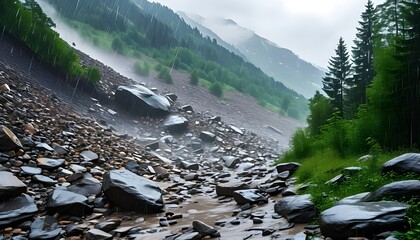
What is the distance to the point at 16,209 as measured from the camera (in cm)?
685

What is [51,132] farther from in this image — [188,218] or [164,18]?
[164,18]

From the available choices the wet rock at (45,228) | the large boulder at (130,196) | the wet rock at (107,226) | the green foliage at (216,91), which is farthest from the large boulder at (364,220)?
the green foliage at (216,91)

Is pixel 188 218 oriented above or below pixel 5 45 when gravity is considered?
below

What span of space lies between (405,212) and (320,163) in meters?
6.61

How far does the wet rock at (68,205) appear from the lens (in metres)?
7.20

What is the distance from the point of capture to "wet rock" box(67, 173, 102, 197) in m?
8.36

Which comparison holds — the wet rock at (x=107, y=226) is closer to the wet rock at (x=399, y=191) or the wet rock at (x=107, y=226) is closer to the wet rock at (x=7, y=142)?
the wet rock at (x=7, y=142)

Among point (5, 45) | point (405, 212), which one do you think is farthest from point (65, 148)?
point (5, 45)

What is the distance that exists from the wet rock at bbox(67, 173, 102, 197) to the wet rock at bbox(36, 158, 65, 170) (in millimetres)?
1008

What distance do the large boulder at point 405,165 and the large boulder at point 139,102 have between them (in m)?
21.3

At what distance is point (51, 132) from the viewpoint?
1225 cm

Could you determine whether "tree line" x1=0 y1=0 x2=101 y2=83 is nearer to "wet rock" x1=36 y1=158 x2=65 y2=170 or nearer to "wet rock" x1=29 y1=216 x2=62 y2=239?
"wet rock" x1=36 y1=158 x2=65 y2=170

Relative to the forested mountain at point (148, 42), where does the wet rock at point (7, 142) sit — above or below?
below

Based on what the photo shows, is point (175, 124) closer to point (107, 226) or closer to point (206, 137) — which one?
point (206, 137)
